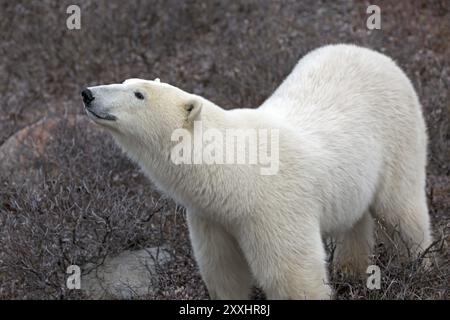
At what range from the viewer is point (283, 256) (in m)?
3.51

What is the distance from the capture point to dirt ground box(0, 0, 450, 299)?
419cm

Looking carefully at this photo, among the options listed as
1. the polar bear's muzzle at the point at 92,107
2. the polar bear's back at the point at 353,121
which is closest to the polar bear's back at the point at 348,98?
the polar bear's back at the point at 353,121

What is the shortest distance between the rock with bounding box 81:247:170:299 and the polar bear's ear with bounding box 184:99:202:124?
105 centimetres

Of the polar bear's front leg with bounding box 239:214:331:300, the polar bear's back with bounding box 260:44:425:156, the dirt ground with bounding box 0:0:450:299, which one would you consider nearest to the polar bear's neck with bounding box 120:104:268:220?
the polar bear's front leg with bounding box 239:214:331:300

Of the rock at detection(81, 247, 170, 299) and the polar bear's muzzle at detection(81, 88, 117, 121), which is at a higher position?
the polar bear's muzzle at detection(81, 88, 117, 121)

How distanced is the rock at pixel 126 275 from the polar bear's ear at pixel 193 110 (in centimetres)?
105

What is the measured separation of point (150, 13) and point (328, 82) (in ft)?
14.9

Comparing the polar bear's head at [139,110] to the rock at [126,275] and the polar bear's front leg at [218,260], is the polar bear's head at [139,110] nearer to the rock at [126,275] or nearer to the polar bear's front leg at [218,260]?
the polar bear's front leg at [218,260]

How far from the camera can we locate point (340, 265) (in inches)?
179

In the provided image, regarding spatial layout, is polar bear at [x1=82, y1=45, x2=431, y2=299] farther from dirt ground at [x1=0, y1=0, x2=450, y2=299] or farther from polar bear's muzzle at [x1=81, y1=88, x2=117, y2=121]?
dirt ground at [x1=0, y1=0, x2=450, y2=299]

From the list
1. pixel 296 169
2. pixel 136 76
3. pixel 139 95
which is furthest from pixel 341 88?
pixel 136 76

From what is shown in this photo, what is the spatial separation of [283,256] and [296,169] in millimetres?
390
